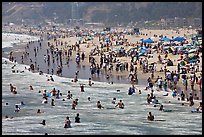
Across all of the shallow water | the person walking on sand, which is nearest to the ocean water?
the shallow water

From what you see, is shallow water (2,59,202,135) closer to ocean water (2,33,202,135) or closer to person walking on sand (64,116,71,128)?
ocean water (2,33,202,135)

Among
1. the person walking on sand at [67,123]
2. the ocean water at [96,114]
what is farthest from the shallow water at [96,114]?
the person walking on sand at [67,123]

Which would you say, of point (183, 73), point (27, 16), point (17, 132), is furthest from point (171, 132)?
point (27, 16)

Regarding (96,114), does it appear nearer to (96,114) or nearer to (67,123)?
(96,114)

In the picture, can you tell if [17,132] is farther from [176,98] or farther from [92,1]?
[92,1]

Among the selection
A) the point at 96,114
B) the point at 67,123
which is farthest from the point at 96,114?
the point at 67,123

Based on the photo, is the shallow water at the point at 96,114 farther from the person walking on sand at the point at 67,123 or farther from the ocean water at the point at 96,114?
the person walking on sand at the point at 67,123

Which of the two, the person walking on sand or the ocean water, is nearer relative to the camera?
the ocean water
